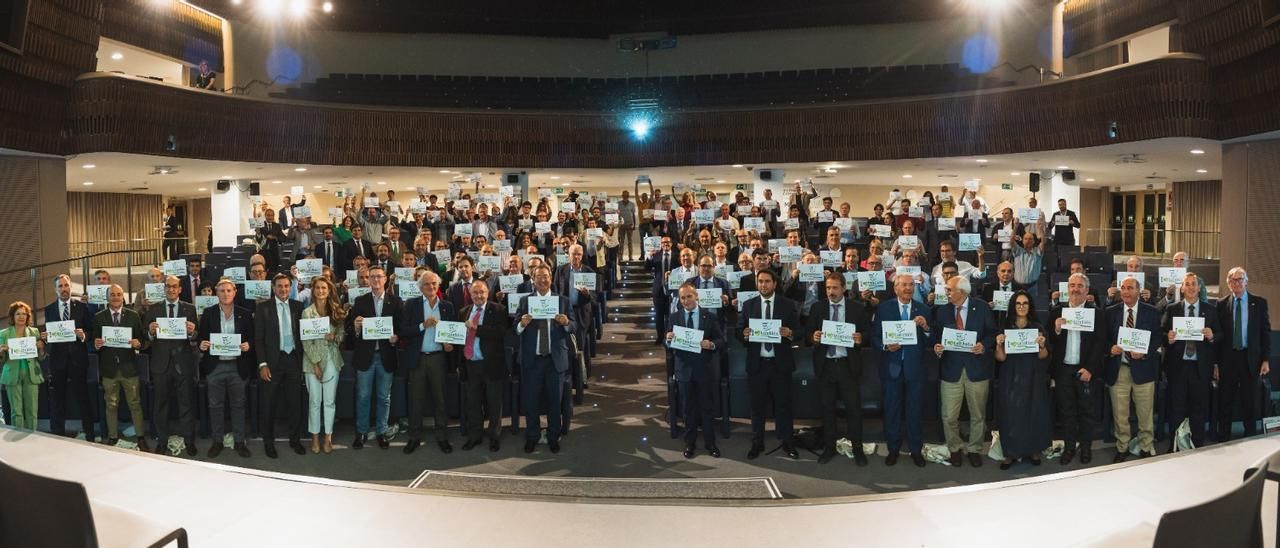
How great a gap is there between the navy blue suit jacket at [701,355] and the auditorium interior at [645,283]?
30 millimetres

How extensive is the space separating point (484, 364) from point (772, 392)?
2.64 m

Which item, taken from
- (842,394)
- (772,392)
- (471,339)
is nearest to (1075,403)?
(842,394)

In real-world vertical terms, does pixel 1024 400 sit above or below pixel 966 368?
below

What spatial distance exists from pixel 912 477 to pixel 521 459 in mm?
3319

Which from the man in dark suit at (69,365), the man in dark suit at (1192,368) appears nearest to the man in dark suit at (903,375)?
the man in dark suit at (1192,368)

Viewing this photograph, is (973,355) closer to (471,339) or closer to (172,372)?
(471,339)

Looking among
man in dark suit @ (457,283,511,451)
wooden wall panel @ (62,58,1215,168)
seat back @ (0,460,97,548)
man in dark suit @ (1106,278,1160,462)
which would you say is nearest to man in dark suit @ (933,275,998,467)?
man in dark suit @ (1106,278,1160,462)

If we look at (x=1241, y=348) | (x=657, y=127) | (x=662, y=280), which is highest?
(x=657, y=127)

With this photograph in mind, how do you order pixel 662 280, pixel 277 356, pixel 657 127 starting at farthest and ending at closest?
1. pixel 657 127
2. pixel 662 280
3. pixel 277 356

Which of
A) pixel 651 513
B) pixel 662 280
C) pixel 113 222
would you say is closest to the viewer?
pixel 651 513

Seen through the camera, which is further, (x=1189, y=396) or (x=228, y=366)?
(x=228, y=366)

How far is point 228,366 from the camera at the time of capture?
7.98 metres

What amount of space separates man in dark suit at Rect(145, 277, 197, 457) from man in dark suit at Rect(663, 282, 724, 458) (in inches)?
172

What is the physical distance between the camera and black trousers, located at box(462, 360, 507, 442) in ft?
26.7
